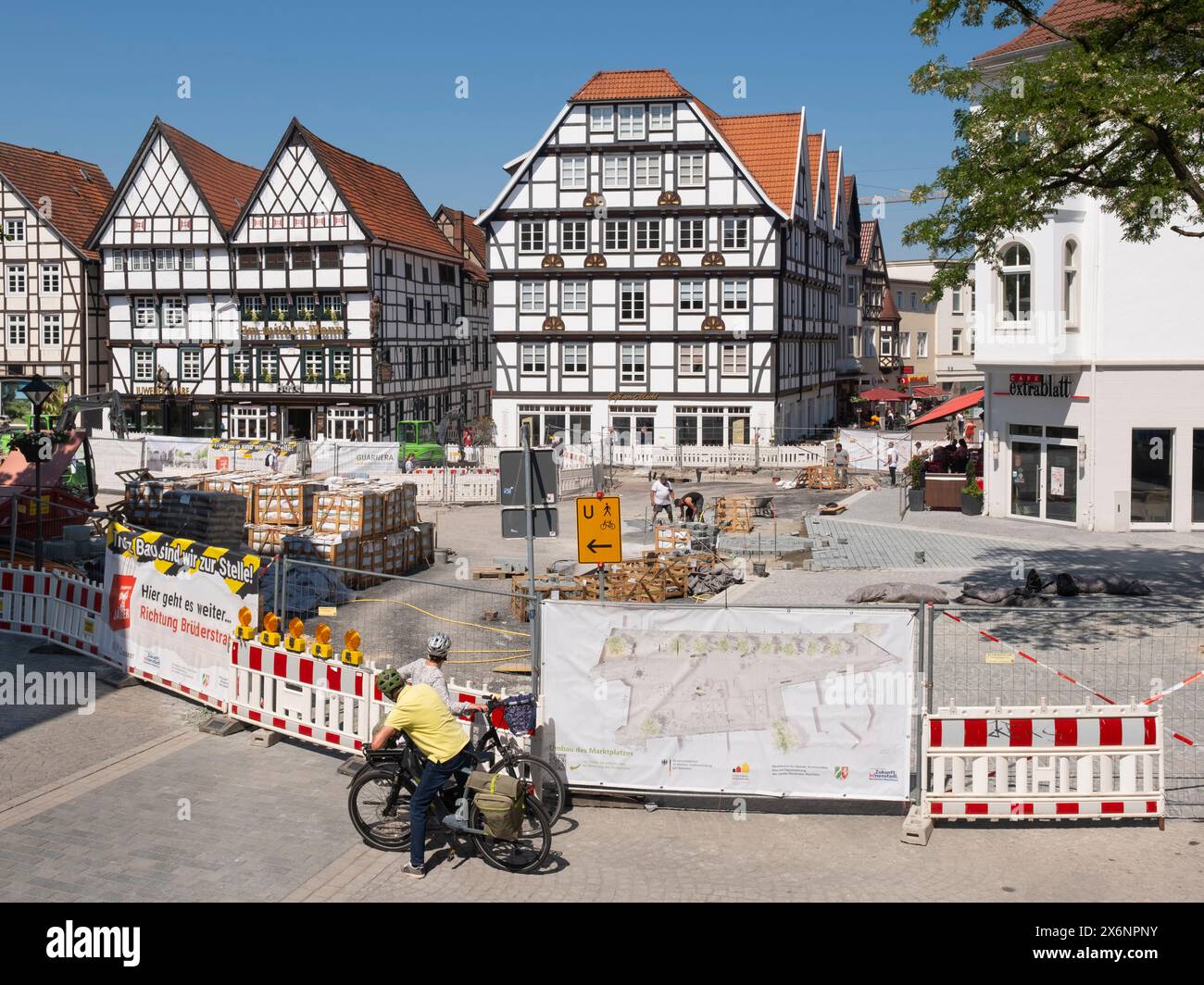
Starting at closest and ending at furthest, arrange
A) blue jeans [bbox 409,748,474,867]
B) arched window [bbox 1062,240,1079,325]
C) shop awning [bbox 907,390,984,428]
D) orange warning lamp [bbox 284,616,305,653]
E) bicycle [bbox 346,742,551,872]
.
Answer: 1. blue jeans [bbox 409,748,474,867]
2. bicycle [bbox 346,742,551,872]
3. orange warning lamp [bbox 284,616,305,653]
4. arched window [bbox 1062,240,1079,325]
5. shop awning [bbox 907,390,984,428]

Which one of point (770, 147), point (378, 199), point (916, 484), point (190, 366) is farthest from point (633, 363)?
point (916, 484)

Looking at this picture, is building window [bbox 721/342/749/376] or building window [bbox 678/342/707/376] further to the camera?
building window [bbox 678/342/707/376]

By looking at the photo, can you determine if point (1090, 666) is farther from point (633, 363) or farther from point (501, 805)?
point (633, 363)

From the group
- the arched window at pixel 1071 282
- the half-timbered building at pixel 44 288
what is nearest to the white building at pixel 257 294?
the half-timbered building at pixel 44 288

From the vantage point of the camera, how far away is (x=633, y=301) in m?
52.7

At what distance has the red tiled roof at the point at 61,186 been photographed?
2322 inches

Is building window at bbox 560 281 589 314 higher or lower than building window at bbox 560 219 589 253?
lower

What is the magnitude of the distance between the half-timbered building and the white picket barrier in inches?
2208

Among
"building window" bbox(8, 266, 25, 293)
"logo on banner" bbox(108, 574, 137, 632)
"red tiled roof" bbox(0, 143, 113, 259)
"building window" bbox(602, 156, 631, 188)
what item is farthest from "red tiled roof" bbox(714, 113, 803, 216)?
"logo on banner" bbox(108, 574, 137, 632)

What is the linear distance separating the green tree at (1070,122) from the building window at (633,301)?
3402cm

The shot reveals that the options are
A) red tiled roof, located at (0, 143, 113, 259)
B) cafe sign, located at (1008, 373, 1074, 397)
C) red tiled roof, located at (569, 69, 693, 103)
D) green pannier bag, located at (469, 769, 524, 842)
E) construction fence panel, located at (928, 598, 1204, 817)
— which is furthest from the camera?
red tiled roof, located at (0, 143, 113, 259)

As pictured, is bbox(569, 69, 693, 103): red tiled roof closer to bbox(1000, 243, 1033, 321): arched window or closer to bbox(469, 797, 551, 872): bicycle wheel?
bbox(1000, 243, 1033, 321): arched window

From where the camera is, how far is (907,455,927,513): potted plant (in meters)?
31.7
